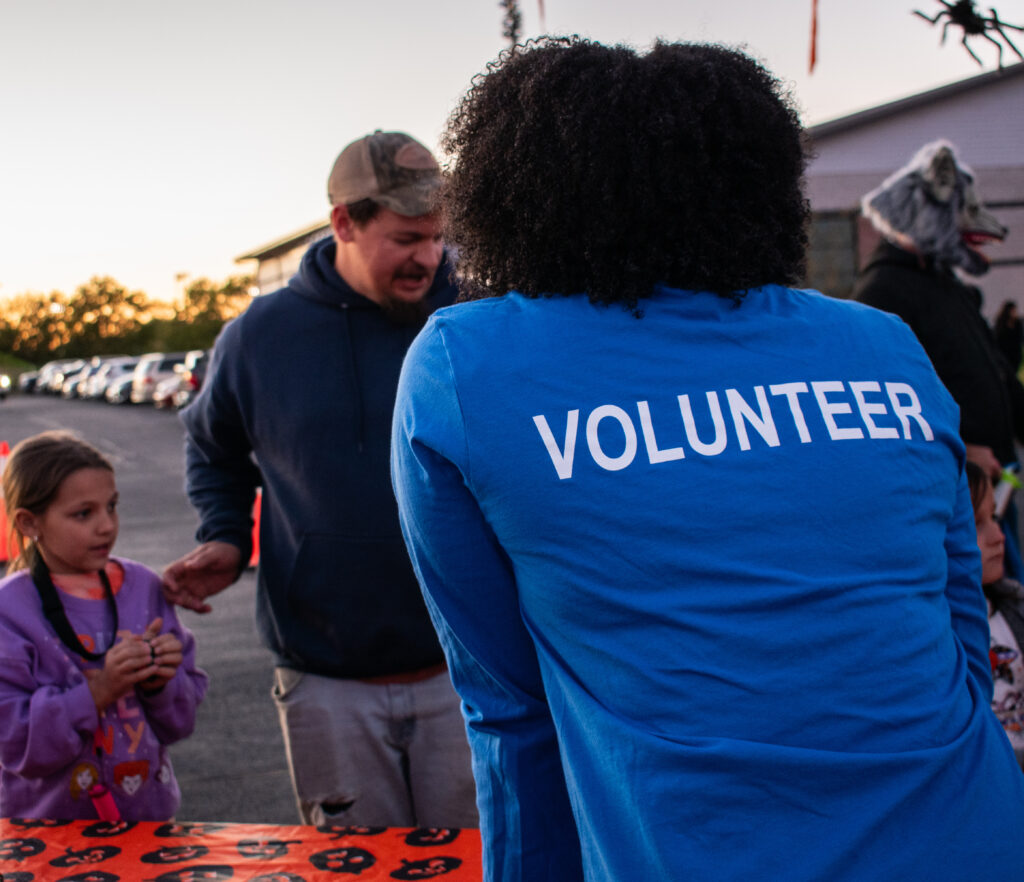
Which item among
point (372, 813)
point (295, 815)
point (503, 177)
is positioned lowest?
point (295, 815)

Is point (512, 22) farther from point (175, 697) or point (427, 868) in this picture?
point (427, 868)

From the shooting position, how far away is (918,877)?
102 cm

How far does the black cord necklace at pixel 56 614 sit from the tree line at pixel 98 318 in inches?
3922

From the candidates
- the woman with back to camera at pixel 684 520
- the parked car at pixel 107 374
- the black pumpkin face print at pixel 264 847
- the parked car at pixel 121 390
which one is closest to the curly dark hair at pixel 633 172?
the woman with back to camera at pixel 684 520

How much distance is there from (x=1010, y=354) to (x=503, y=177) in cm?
1725

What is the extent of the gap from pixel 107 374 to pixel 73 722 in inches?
1674

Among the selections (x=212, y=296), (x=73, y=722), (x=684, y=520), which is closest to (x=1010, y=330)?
(x=73, y=722)

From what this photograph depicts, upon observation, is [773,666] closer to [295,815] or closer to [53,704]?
[53,704]

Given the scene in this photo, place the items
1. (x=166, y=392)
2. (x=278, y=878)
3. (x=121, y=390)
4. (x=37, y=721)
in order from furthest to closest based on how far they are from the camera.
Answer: (x=121, y=390), (x=166, y=392), (x=37, y=721), (x=278, y=878)

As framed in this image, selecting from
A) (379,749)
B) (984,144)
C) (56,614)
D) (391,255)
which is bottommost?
(379,749)

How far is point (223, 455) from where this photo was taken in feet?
9.34

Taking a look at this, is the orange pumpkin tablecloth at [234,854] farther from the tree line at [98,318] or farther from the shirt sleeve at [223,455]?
the tree line at [98,318]

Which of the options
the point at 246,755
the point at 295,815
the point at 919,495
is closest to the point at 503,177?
the point at 919,495

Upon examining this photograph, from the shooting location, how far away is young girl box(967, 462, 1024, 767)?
286 centimetres
